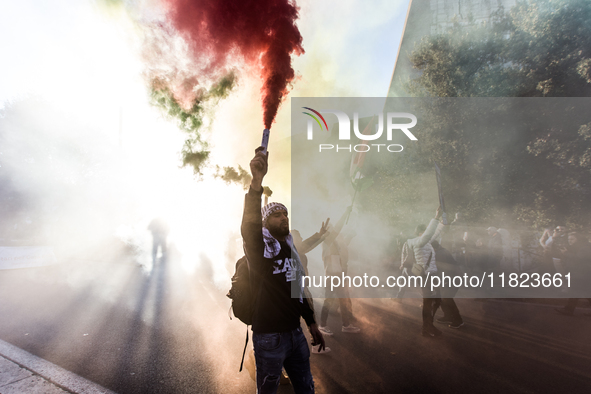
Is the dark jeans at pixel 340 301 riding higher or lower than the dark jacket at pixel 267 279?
lower

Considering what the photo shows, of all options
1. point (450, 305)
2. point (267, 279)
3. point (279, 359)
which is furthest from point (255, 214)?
point (450, 305)

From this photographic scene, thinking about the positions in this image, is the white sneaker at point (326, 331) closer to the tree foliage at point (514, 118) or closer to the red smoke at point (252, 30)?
the red smoke at point (252, 30)

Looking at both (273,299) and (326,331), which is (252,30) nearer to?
(273,299)

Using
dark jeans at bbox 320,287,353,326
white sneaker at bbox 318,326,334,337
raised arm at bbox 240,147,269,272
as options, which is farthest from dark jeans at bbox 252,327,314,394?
dark jeans at bbox 320,287,353,326

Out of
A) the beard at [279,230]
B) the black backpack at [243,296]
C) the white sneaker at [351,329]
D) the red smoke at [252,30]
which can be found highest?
the red smoke at [252,30]

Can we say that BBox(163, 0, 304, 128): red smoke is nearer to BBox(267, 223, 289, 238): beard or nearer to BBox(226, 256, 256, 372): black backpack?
BBox(267, 223, 289, 238): beard

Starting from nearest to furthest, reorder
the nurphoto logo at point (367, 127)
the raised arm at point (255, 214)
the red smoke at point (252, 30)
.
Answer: the raised arm at point (255, 214)
the red smoke at point (252, 30)
the nurphoto logo at point (367, 127)

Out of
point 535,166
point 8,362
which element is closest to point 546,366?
point 8,362

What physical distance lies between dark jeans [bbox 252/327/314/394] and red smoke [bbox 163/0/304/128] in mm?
2527

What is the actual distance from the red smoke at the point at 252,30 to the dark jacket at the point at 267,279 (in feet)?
6.30

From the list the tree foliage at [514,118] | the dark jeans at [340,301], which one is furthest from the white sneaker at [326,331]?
the tree foliage at [514,118]

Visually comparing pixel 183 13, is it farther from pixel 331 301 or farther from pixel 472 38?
pixel 472 38

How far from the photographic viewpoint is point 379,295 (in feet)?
28.1

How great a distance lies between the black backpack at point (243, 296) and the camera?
7.14 ft
